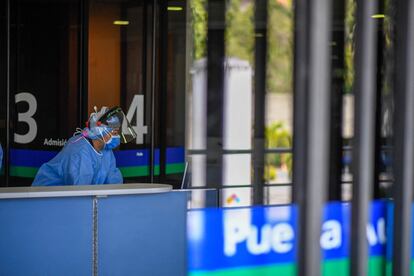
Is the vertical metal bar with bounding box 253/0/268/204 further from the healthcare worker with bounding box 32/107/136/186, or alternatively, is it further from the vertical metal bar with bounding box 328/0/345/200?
the healthcare worker with bounding box 32/107/136/186

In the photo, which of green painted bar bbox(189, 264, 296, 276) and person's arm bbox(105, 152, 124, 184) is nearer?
green painted bar bbox(189, 264, 296, 276)

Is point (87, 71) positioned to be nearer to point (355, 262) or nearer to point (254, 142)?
point (254, 142)

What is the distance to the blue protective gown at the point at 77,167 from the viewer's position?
5457mm

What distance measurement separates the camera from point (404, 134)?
2.69 m

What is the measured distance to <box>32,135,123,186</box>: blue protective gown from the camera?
546 centimetres

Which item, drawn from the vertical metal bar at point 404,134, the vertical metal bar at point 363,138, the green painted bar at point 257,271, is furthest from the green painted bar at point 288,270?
the vertical metal bar at point 363,138

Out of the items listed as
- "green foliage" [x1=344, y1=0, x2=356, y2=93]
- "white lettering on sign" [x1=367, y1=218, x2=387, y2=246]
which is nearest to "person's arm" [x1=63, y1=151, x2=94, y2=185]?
"green foliage" [x1=344, y1=0, x2=356, y2=93]

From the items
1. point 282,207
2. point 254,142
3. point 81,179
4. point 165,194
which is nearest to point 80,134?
point 81,179

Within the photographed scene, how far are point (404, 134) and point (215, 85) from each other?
9.63 meters

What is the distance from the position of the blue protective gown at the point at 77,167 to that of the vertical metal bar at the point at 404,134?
3.14 meters

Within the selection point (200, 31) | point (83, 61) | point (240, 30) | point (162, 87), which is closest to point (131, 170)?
point (162, 87)

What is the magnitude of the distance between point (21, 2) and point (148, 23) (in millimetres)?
1296

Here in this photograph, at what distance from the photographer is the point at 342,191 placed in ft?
29.8

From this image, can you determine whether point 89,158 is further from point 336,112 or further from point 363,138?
point 336,112
